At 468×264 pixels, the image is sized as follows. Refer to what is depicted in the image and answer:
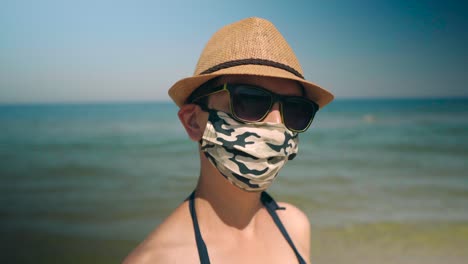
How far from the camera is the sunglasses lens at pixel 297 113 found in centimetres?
152


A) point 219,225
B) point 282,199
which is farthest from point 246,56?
point 282,199

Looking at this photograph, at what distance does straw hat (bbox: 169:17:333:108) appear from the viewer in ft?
4.50

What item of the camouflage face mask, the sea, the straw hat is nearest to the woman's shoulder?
the camouflage face mask

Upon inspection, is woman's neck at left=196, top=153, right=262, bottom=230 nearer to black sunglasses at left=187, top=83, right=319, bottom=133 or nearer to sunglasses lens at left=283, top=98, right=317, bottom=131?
black sunglasses at left=187, top=83, right=319, bottom=133

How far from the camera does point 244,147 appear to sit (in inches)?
Result: 58.6

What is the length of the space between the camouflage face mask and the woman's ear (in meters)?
0.06

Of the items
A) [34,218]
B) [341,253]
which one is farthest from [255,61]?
[34,218]

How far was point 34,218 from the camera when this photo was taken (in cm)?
521

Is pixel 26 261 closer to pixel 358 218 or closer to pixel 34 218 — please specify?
pixel 34 218

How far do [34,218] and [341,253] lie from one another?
16.5 feet

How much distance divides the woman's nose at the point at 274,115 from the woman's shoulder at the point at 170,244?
2.17ft

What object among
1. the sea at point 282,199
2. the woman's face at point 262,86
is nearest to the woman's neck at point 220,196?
the woman's face at point 262,86

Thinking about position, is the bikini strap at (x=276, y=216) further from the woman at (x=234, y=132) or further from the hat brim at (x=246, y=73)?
the hat brim at (x=246, y=73)

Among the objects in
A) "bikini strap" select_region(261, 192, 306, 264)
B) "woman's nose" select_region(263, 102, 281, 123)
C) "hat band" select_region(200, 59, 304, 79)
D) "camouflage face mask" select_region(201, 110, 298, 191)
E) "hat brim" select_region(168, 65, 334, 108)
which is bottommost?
"bikini strap" select_region(261, 192, 306, 264)
